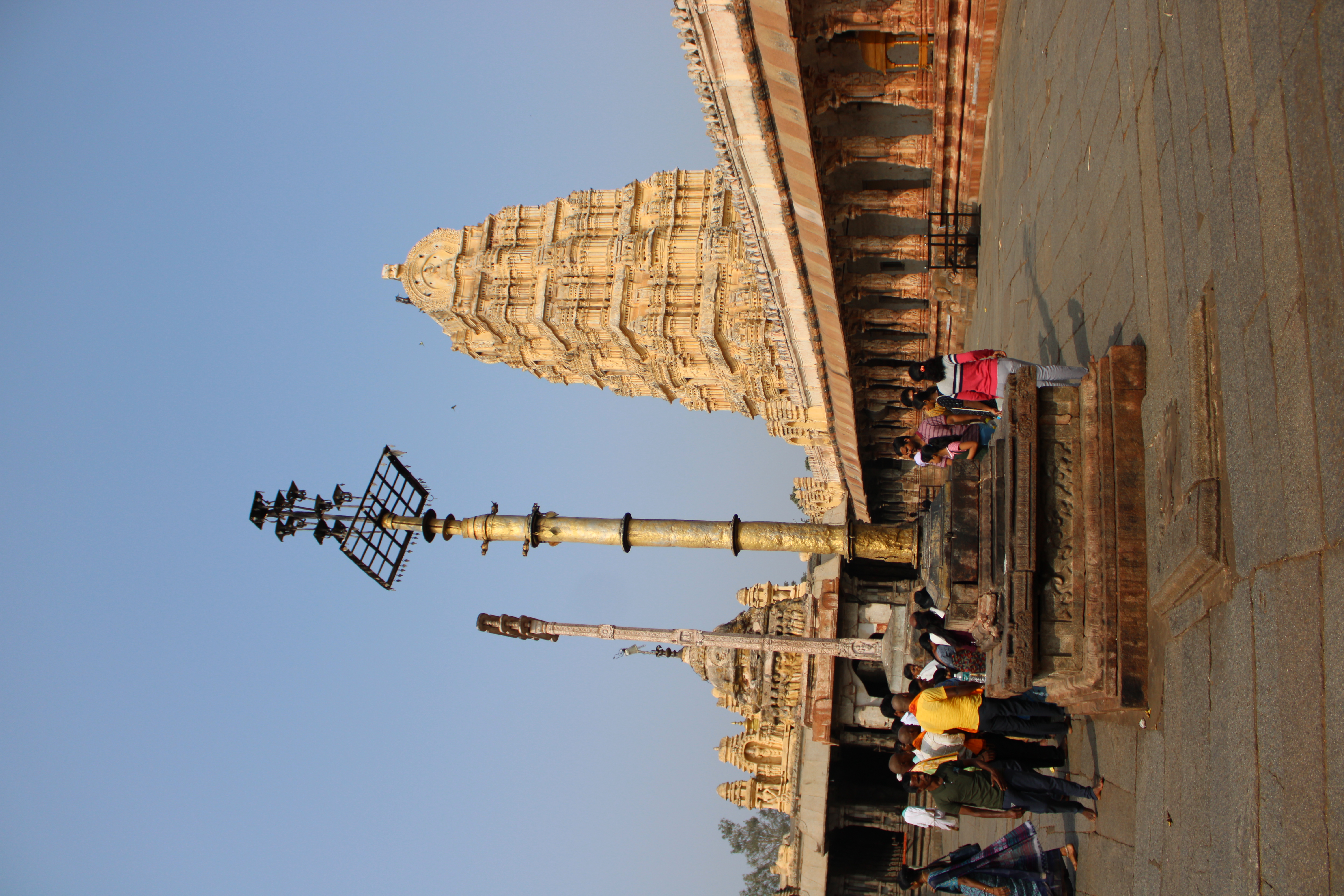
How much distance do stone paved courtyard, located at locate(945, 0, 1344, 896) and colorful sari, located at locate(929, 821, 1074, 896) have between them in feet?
0.84

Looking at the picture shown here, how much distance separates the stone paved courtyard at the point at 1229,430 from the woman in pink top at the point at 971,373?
70 cm

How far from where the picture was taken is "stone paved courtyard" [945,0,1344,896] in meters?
3.52

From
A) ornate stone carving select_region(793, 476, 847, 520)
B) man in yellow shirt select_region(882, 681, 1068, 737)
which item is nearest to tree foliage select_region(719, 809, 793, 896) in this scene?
ornate stone carving select_region(793, 476, 847, 520)

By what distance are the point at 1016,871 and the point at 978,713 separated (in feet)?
4.51

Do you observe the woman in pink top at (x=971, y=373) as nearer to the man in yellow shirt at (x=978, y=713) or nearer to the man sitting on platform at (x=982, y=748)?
the man in yellow shirt at (x=978, y=713)

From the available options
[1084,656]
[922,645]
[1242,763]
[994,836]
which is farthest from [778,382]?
[1242,763]

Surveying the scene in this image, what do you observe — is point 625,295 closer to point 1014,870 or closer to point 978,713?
point 978,713

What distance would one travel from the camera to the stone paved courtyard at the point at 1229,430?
3523 mm

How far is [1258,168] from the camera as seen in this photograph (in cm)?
416

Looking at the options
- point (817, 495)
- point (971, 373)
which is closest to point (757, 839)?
point (817, 495)

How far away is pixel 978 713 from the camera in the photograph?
23.2 ft

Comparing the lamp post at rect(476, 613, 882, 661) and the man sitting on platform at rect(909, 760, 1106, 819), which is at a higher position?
→ the lamp post at rect(476, 613, 882, 661)

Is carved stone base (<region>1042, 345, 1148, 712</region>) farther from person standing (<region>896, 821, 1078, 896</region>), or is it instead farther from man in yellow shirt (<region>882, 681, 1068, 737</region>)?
person standing (<region>896, 821, 1078, 896</region>)

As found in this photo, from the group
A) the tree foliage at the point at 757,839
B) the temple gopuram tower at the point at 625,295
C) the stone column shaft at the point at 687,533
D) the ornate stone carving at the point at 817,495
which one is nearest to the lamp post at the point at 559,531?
the stone column shaft at the point at 687,533
